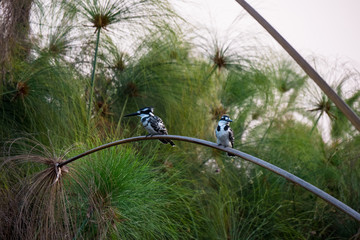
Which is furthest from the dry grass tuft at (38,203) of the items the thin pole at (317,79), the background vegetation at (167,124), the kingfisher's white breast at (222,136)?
the thin pole at (317,79)

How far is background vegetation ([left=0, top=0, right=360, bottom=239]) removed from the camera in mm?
2596

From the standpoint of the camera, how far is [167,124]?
3.51m

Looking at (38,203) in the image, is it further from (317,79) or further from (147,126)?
(317,79)

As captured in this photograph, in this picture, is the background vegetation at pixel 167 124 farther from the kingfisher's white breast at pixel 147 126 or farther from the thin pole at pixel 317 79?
the thin pole at pixel 317 79

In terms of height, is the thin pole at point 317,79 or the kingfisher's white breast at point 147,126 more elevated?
the kingfisher's white breast at point 147,126

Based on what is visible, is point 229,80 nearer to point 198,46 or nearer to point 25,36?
point 198,46

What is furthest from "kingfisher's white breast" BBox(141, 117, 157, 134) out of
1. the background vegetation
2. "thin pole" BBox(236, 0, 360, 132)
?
"thin pole" BBox(236, 0, 360, 132)

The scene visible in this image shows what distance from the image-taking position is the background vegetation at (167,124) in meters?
2.60

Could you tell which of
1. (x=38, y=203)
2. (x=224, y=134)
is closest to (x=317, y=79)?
(x=224, y=134)

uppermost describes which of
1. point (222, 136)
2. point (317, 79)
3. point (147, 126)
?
point (147, 126)

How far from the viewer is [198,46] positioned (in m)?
3.93

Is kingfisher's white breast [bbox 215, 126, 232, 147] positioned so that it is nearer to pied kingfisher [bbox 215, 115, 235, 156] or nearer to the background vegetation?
pied kingfisher [bbox 215, 115, 235, 156]

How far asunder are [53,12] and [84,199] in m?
1.51

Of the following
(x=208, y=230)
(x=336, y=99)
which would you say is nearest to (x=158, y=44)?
(x=208, y=230)
